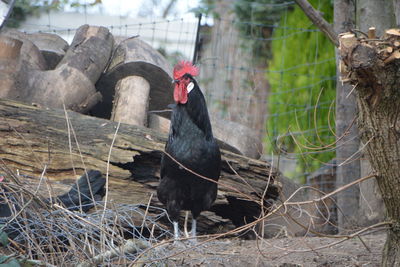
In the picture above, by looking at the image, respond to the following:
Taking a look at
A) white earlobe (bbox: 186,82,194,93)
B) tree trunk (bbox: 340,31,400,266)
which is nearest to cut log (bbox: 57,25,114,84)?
white earlobe (bbox: 186,82,194,93)

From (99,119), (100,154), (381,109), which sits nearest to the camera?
(381,109)

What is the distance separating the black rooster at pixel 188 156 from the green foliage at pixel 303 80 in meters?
2.35

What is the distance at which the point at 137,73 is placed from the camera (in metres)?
6.00

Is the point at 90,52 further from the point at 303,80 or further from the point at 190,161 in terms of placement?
the point at 303,80

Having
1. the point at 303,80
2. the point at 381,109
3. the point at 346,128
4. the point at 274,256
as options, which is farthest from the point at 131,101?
the point at 381,109

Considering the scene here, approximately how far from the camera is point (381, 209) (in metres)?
5.36

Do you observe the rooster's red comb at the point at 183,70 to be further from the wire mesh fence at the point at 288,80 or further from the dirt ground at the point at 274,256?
the dirt ground at the point at 274,256

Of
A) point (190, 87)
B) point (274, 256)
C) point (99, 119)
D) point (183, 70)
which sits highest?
point (183, 70)

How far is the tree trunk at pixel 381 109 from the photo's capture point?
2.68 metres

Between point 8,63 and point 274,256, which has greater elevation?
point 8,63

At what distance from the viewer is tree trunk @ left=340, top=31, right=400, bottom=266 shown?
2684mm

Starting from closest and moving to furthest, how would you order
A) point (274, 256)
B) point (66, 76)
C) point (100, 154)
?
point (274, 256) < point (100, 154) < point (66, 76)

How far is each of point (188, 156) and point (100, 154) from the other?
74cm

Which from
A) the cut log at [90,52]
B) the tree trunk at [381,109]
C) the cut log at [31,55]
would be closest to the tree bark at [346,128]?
the cut log at [90,52]
